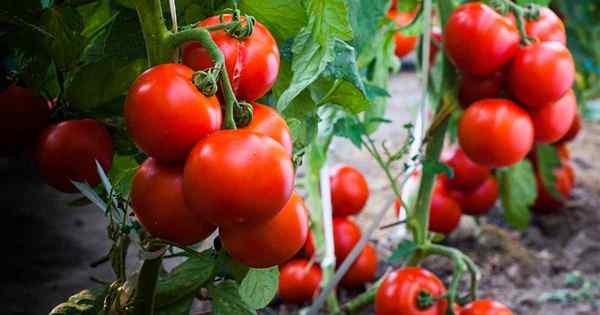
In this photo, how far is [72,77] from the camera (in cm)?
87

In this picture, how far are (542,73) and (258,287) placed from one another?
635mm

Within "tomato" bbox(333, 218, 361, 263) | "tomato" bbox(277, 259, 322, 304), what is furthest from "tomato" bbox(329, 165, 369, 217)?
"tomato" bbox(277, 259, 322, 304)

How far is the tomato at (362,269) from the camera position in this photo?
1.60 meters

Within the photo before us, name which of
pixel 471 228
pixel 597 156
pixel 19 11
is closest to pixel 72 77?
pixel 19 11

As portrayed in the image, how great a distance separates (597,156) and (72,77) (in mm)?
2383

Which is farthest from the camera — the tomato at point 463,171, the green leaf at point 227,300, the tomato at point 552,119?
the tomato at point 463,171

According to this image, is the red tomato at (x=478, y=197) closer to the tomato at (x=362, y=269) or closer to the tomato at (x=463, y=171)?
the tomato at (x=463, y=171)

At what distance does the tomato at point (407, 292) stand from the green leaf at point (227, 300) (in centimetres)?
46

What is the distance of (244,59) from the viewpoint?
2.15 ft

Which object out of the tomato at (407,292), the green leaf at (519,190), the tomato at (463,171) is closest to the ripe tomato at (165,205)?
the tomato at (407,292)

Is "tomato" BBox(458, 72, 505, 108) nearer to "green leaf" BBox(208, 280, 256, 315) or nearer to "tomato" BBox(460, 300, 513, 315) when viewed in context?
"tomato" BBox(460, 300, 513, 315)

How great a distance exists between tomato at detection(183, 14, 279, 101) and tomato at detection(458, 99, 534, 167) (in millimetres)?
665

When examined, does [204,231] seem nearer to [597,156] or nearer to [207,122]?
[207,122]

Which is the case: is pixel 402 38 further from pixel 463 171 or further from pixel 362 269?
pixel 362 269
